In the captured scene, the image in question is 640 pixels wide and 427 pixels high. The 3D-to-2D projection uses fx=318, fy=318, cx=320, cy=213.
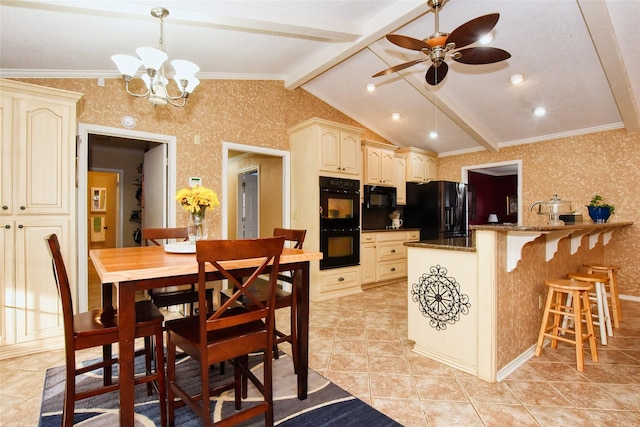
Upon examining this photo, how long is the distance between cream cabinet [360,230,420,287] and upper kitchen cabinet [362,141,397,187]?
0.85 meters

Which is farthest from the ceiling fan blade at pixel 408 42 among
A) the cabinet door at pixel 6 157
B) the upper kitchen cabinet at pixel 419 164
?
the upper kitchen cabinet at pixel 419 164

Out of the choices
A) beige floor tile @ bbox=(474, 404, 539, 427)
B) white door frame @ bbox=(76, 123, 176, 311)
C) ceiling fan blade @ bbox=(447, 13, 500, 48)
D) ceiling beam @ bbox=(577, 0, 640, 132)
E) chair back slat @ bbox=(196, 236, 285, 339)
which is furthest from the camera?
white door frame @ bbox=(76, 123, 176, 311)

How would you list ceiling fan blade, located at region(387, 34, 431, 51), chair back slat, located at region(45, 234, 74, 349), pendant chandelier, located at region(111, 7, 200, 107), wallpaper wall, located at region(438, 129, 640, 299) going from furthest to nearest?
1. wallpaper wall, located at region(438, 129, 640, 299)
2. ceiling fan blade, located at region(387, 34, 431, 51)
3. pendant chandelier, located at region(111, 7, 200, 107)
4. chair back slat, located at region(45, 234, 74, 349)

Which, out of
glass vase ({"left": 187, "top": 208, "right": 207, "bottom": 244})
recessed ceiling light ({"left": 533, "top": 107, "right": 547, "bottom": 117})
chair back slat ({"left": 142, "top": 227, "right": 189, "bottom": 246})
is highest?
recessed ceiling light ({"left": 533, "top": 107, "right": 547, "bottom": 117})

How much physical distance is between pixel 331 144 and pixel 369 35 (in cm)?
142

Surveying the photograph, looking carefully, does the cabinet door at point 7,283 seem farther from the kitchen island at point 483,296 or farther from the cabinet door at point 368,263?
the cabinet door at point 368,263

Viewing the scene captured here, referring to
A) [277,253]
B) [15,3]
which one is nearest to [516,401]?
[277,253]

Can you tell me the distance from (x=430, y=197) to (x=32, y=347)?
17.2 ft

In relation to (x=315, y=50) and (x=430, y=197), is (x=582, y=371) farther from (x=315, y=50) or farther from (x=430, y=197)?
(x=315, y=50)

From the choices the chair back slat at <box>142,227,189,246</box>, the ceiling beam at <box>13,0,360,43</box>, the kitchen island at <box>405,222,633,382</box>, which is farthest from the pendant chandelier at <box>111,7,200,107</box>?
the kitchen island at <box>405,222,633,382</box>

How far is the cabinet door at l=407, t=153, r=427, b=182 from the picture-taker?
5.62 metres

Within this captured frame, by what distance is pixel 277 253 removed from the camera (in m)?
1.46

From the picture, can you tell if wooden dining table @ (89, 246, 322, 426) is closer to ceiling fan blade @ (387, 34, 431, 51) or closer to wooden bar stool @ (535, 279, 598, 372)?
ceiling fan blade @ (387, 34, 431, 51)

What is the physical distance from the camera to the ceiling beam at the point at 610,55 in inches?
99.5
